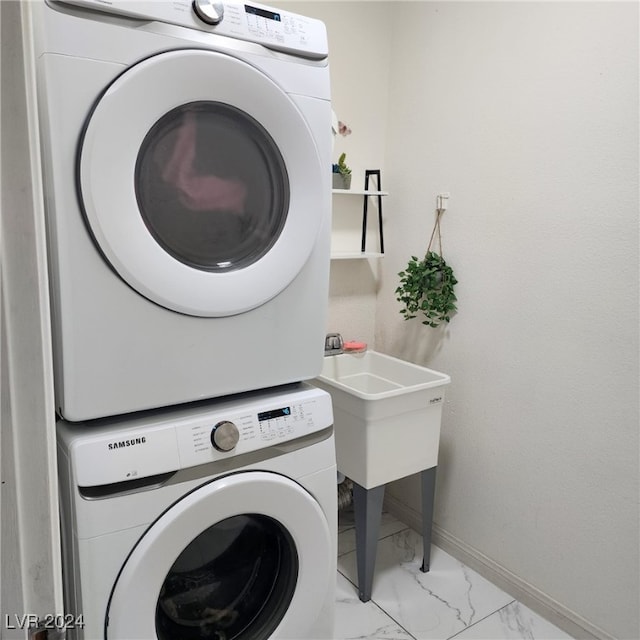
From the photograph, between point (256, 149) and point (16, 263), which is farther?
point (256, 149)

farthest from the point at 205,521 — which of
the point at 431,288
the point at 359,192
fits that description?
the point at 359,192

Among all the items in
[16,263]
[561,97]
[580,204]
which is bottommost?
[16,263]

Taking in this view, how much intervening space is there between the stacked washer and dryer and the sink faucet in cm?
64

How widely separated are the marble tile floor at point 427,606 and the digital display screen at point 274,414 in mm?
795

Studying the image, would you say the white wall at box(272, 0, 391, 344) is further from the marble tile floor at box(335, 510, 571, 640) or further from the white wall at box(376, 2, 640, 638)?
the marble tile floor at box(335, 510, 571, 640)

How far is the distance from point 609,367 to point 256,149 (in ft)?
3.50

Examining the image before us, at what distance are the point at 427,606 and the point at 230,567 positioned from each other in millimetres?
769

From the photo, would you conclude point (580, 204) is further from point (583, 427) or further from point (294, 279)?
point (294, 279)

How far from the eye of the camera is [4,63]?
446 mm

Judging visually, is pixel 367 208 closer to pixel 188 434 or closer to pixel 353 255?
pixel 353 255

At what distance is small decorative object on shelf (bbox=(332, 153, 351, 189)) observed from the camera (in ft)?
6.26

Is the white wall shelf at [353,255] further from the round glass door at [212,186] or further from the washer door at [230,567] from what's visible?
the washer door at [230,567]

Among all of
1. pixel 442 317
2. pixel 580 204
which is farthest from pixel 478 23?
pixel 442 317

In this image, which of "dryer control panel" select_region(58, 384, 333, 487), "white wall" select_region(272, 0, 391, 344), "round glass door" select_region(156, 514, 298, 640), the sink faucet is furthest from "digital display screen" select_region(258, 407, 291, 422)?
"white wall" select_region(272, 0, 391, 344)
